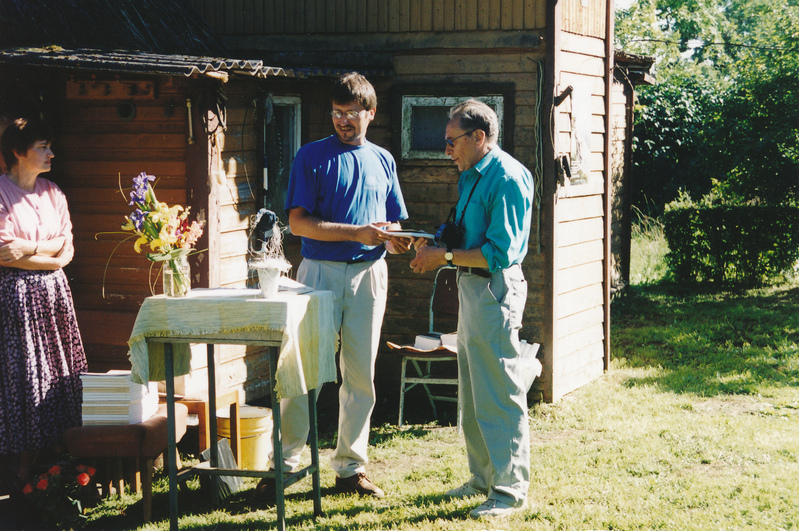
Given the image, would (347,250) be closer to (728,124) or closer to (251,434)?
(251,434)

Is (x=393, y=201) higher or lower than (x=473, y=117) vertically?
lower

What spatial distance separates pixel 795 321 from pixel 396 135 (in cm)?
648

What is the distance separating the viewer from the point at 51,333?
5.25 m

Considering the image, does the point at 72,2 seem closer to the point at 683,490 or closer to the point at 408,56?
the point at 408,56

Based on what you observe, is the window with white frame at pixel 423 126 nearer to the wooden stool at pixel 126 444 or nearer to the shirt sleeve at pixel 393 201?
the shirt sleeve at pixel 393 201

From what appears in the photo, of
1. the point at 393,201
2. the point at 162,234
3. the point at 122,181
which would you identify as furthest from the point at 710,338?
the point at 162,234

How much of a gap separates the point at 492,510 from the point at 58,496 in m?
2.51

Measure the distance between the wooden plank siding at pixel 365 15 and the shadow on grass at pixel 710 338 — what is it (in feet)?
12.3

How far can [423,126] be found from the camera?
24.9 ft

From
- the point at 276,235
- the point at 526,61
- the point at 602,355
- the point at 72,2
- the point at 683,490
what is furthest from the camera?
the point at 602,355

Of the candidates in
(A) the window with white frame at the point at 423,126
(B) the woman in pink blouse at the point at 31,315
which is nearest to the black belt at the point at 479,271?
(B) the woman in pink blouse at the point at 31,315

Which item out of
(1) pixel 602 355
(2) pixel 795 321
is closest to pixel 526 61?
(1) pixel 602 355

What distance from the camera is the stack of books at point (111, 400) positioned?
5059 mm

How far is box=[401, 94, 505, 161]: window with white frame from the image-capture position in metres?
7.50
